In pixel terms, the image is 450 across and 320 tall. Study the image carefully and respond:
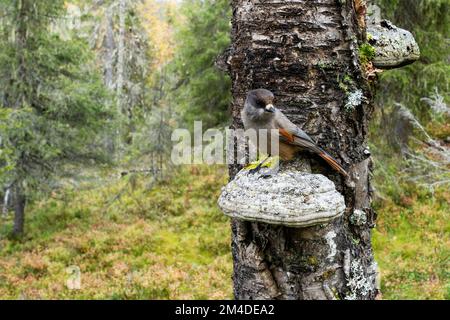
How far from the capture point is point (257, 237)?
2770 mm

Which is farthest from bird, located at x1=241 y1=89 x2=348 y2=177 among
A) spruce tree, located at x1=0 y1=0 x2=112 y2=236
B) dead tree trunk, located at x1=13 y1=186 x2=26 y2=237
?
dead tree trunk, located at x1=13 y1=186 x2=26 y2=237

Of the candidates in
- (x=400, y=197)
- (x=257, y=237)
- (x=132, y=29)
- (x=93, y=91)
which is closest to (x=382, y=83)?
(x=400, y=197)

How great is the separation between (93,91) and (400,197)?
10.4 metres

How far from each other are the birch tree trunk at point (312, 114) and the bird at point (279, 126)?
0.24ft

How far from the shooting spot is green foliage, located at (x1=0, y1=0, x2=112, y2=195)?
1387cm

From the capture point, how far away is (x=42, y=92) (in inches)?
558

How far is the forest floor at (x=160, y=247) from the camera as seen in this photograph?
10.5 m

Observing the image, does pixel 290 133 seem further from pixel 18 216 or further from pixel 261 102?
pixel 18 216

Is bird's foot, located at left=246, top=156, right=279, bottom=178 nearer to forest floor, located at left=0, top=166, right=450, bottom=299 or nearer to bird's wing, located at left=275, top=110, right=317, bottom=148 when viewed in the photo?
bird's wing, located at left=275, top=110, right=317, bottom=148

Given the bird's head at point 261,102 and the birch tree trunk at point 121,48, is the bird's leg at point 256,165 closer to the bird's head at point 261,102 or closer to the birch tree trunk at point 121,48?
the bird's head at point 261,102

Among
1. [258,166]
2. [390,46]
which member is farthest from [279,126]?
[390,46]

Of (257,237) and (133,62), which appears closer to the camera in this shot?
(257,237)
